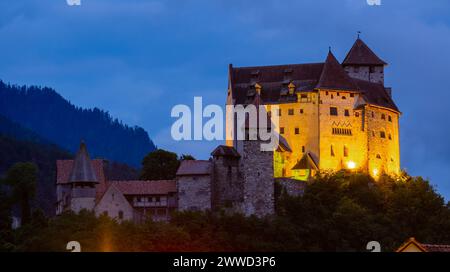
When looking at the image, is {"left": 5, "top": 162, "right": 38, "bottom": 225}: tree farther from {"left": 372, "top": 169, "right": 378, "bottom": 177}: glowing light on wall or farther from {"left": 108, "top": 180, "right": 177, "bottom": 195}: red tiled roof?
{"left": 372, "top": 169, "right": 378, "bottom": 177}: glowing light on wall

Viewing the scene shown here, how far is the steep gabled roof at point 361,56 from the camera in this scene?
315 ft

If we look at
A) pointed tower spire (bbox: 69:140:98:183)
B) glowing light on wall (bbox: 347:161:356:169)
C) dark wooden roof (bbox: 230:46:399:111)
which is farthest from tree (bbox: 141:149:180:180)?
glowing light on wall (bbox: 347:161:356:169)

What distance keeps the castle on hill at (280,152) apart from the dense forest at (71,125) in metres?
82.3

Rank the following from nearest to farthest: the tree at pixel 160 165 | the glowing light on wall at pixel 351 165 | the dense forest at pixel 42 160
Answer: the glowing light on wall at pixel 351 165 < the tree at pixel 160 165 < the dense forest at pixel 42 160

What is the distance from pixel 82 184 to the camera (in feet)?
255

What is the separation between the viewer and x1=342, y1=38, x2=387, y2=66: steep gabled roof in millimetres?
95938

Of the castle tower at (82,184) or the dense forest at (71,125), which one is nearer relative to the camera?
the castle tower at (82,184)

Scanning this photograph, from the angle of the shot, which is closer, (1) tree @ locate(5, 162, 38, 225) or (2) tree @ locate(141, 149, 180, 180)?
(1) tree @ locate(5, 162, 38, 225)

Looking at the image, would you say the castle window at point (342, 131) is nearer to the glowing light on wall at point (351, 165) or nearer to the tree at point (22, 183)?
the glowing light on wall at point (351, 165)

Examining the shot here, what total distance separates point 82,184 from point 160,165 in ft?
43.8

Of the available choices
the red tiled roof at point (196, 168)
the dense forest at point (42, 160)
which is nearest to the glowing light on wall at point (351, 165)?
the red tiled roof at point (196, 168)

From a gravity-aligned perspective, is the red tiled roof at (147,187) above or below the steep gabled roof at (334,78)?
below

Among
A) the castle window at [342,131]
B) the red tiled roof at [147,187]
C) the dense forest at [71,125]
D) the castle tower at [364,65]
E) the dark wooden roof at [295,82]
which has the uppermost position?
the dense forest at [71,125]
